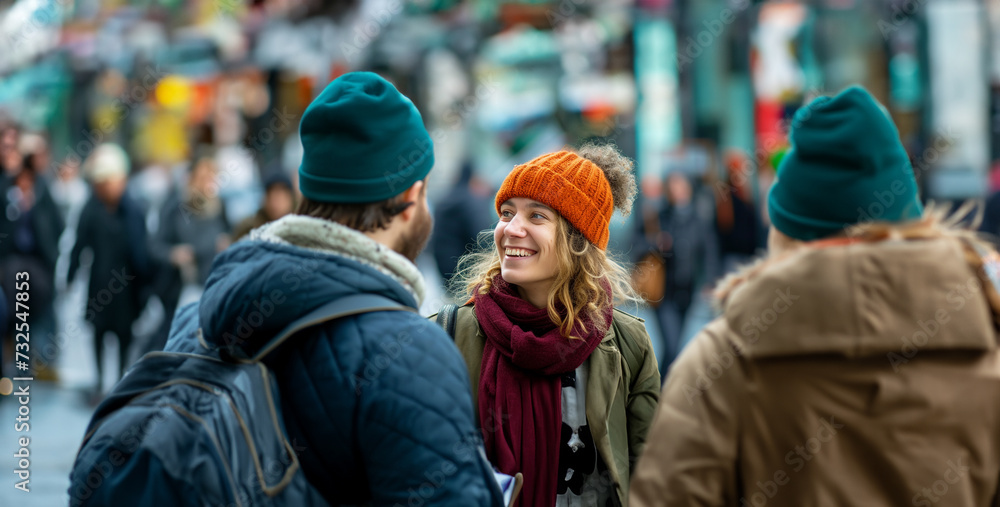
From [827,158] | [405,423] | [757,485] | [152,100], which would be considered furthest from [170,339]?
[152,100]

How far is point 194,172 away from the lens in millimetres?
8617

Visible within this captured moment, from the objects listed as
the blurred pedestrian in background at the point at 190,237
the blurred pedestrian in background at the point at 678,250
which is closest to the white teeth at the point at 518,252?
the blurred pedestrian in background at the point at 678,250

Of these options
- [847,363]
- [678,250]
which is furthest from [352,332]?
[678,250]

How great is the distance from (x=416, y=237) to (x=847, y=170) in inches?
36.0

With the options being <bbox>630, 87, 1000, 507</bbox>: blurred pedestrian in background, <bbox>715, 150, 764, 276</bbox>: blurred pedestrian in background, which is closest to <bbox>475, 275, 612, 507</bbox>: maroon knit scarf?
<bbox>630, 87, 1000, 507</bbox>: blurred pedestrian in background

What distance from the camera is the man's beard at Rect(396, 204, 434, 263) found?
6.81ft

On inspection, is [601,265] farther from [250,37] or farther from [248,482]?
[250,37]

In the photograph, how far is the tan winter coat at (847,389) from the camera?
72.3 inches

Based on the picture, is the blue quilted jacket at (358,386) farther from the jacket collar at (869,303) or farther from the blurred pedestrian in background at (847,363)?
the jacket collar at (869,303)

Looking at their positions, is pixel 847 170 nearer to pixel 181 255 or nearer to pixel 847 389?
pixel 847 389

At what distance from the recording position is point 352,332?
1873 mm

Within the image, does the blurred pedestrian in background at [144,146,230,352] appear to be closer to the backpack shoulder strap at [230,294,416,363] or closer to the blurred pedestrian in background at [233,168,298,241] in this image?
the blurred pedestrian in background at [233,168,298,241]

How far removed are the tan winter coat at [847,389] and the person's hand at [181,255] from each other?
7.34 m

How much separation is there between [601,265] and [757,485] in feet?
4.60
